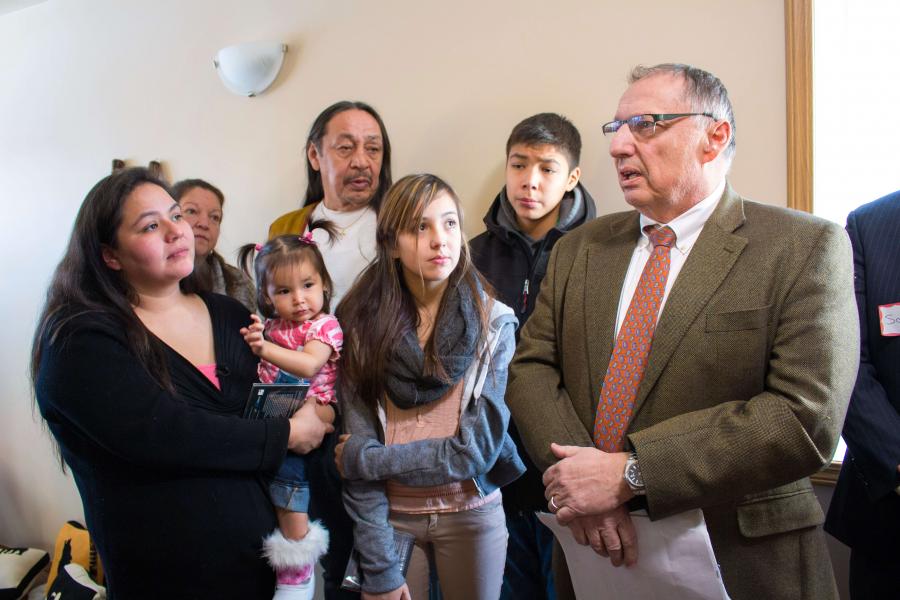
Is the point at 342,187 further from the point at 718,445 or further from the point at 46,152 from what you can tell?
the point at 46,152

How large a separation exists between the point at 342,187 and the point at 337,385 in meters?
0.89

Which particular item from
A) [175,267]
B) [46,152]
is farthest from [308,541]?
[46,152]

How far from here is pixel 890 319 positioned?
161cm

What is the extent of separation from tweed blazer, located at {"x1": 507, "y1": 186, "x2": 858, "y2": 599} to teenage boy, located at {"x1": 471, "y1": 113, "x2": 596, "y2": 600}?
0.76 m

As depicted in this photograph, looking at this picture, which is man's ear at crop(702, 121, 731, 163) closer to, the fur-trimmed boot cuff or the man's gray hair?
the man's gray hair

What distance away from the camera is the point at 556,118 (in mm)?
2293

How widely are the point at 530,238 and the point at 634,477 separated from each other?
1142 millimetres

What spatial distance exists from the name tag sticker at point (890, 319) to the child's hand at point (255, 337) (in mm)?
1547

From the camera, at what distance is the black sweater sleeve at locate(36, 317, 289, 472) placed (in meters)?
1.49

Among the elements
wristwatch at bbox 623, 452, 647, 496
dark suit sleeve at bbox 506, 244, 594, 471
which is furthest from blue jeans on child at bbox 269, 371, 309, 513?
wristwatch at bbox 623, 452, 647, 496

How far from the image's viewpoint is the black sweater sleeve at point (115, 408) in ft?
4.90

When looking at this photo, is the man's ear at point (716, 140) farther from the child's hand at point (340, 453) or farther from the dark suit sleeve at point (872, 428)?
the child's hand at point (340, 453)

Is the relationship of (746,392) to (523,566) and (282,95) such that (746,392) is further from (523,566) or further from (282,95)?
(282,95)

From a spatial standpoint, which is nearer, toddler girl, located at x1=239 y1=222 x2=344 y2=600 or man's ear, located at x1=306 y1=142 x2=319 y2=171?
toddler girl, located at x1=239 y1=222 x2=344 y2=600
